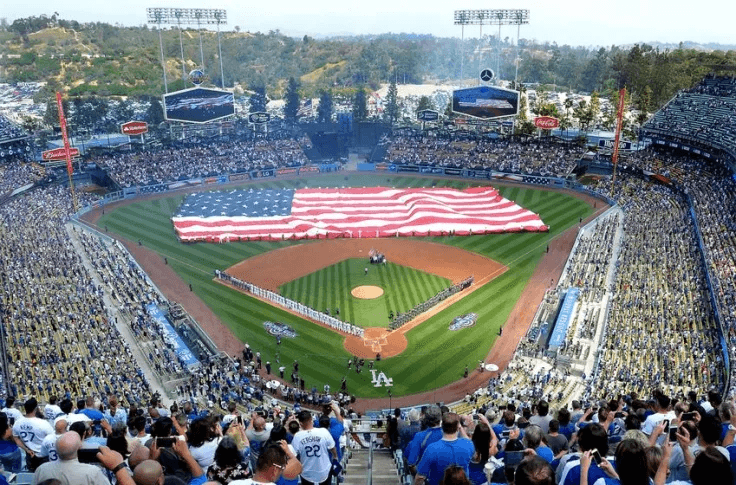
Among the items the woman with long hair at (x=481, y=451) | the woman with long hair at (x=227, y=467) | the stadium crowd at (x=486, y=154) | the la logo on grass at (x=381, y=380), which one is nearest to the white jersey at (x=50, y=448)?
the woman with long hair at (x=227, y=467)

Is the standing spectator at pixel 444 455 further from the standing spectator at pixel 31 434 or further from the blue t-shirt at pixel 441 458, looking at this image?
the standing spectator at pixel 31 434

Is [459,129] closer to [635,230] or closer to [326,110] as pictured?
[326,110]

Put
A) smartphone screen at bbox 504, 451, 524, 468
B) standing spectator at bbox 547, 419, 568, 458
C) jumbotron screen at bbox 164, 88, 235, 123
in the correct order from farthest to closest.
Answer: jumbotron screen at bbox 164, 88, 235, 123, standing spectator at bbox 547, 419, 568, 458, smartphone screen at bbox 504, 451, 524, 468

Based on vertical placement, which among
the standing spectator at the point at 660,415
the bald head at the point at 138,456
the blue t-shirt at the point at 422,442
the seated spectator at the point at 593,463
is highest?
the seated spectator at the point at 593,463

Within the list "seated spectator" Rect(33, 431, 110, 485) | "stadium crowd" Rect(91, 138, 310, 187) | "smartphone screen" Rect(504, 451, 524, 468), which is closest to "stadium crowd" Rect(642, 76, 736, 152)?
"stadium crowd" Rect(91, 138, 310, 187)

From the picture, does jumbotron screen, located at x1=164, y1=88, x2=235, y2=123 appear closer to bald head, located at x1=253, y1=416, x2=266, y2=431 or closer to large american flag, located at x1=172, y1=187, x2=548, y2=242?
large american flag, located at x1=172, y1=187, x2=548, y2=242
